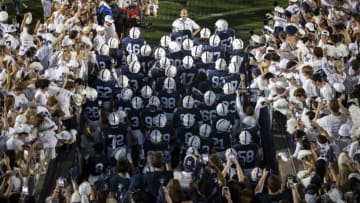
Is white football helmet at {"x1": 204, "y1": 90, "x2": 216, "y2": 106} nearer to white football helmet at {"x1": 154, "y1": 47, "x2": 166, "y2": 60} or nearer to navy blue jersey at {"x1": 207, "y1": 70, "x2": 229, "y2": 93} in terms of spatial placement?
navy blue jersey at {"x1": 207, "y1": 70, "x2": 229, "y2": 93}

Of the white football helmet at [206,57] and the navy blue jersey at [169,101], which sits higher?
the white football helmet at [206,57]

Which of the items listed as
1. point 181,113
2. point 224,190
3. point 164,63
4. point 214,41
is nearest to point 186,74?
point 164,63

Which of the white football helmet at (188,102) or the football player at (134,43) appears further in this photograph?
the football player at (134,43)

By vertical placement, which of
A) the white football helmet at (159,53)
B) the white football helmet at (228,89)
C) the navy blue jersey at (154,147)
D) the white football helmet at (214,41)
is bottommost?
the navy blue jersey at (154,147)

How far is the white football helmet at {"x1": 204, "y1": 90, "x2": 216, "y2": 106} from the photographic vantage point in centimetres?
1447

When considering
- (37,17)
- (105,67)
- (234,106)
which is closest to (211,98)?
(234,106)

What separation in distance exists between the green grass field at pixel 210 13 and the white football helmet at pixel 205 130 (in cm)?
751

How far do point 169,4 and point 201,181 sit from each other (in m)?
12.8

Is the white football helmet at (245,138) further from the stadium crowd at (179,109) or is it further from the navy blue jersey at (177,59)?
the navy blue jersey at (177,59)

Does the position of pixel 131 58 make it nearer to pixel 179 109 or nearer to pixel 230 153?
pixel 179 109

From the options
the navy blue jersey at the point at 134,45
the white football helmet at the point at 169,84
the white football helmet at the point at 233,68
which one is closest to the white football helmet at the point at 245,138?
the white football helmet at the point at 169,84

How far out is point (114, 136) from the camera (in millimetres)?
13672

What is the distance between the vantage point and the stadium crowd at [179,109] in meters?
11.7

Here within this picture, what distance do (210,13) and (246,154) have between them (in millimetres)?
10332
